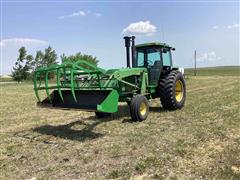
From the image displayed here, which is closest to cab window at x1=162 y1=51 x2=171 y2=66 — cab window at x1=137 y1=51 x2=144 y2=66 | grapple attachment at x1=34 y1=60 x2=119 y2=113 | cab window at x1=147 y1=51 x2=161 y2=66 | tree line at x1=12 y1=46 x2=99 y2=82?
cab window at x1=147 y1=51 x2=161 y2=66

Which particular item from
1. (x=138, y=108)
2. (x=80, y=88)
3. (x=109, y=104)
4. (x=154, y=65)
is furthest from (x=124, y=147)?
(x=154, y=65)

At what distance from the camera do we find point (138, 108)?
802 cm

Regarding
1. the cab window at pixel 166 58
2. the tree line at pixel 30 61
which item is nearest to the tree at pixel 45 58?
the tree line at pixel 30 61

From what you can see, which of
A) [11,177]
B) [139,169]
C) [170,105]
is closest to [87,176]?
[139,169]

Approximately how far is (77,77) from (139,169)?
3857mm

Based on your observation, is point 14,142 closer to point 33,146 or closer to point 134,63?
point 33,146

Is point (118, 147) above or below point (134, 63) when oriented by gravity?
below

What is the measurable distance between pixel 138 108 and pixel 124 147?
7.63 ft

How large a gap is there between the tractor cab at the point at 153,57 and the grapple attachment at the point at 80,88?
2501mm

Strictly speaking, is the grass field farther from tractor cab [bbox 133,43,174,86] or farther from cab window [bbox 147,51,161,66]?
cab window [bbox 147,51,161,66]

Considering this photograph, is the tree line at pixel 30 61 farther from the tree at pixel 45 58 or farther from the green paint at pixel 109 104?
the green paint at pixel 109 104

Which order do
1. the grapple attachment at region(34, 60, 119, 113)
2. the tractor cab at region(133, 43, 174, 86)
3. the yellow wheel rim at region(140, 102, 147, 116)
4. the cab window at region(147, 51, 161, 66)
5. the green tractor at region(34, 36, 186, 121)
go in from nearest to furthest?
1. the grapple attachment at region(34, 60, 119, 113)
2. the green tractor at region(34, 36, 186, 121)
3. the yellow wheel rim at region(140, 102, 147, 116)
4. the tractor cab at region(133, 43, 174, 86)
5. the cab window at region(147, 51, 161, 66)

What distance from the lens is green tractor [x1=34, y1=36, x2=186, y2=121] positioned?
7.14 metres

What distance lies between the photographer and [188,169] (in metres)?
4.56
